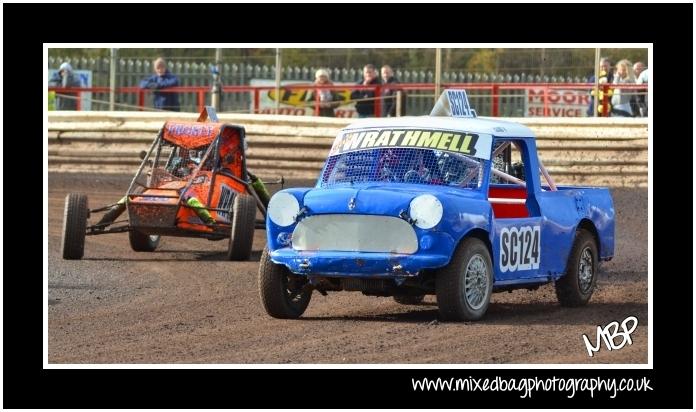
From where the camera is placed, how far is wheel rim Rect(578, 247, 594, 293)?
1033 centimetres

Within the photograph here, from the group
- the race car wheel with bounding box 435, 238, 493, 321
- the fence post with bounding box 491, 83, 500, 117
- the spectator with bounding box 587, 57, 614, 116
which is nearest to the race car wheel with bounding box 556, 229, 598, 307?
the race car wheel with bounding box 435, 238, 493, 321

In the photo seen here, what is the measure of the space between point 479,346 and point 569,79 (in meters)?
11.9

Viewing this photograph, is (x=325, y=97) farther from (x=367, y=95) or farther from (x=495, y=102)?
(x=495, y=102)

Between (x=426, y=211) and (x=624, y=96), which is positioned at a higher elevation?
(x=624, y=96)

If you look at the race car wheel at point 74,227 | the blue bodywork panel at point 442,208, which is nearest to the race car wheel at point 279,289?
the blue bodywork panel at point 442,208

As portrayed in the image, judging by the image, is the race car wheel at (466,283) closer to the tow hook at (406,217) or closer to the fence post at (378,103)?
the tow hook at (406,217)

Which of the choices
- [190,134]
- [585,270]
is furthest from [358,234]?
[190,134]

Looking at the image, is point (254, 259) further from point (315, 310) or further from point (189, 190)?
point (315, 310)

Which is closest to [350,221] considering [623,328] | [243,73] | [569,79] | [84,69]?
[623,328]

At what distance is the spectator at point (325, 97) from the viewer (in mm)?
20797

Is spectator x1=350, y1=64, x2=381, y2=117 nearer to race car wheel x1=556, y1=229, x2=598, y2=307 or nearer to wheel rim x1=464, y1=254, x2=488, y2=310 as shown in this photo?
race car wheel x1=556, y1=229, x2=598, y2=307

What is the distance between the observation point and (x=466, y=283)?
8.97 metres

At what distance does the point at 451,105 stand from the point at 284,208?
6.24 feet

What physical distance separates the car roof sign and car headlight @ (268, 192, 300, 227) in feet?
5.60
